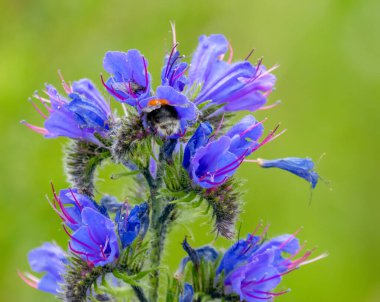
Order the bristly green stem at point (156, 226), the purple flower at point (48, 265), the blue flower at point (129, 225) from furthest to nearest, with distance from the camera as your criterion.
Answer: the purple flower at point (48, 265) < the bristly green stem at point (156, 226) < the blue flower at point (129, 225)

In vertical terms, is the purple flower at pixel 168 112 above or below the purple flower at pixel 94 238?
above

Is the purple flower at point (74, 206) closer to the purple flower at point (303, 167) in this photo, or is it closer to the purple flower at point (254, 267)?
the purple flower at point (254, 267)

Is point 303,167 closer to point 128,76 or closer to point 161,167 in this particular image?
point 161,167

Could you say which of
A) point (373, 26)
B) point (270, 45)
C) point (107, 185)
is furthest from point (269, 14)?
point (107, 185)

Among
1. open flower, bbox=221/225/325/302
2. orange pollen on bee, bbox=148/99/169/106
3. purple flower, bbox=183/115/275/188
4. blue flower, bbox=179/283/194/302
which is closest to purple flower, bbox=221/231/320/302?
open flower, bbox=221/225/325/302

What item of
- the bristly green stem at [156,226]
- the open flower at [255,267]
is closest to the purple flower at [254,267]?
the open flower at [255,267]

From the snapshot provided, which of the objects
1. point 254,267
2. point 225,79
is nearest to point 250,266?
point 254,267

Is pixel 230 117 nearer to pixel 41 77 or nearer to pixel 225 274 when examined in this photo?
pixel 225 274
